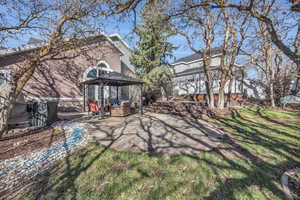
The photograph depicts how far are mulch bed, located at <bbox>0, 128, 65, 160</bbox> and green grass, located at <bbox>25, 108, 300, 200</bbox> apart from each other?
4.80 feet

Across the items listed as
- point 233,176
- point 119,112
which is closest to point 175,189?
point 233,176

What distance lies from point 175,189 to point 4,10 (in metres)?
8.16

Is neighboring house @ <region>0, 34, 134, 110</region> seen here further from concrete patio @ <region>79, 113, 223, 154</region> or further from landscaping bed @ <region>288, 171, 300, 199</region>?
landscaping bed @ <region>288, 171, 300, 199</region>

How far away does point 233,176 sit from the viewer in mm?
2668

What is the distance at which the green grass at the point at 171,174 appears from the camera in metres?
2.26

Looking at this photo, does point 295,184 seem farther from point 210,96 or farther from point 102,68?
point 102,68

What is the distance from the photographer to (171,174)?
2730 mm

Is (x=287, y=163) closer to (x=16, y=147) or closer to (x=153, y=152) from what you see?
(x=153, y=152)

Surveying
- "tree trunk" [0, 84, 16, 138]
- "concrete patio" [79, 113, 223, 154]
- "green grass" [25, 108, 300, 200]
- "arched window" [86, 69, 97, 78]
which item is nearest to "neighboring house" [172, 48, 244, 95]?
"arched window" [86, 69, 97, 78]

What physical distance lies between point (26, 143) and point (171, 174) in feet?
14.9

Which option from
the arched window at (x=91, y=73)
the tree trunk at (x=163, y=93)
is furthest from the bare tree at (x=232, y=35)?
the arched window at (x=91, y=73)

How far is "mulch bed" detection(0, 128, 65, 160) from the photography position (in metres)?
3.72

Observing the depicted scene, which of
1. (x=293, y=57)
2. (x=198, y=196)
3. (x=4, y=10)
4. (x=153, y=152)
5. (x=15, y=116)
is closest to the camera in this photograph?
(x=198, y=196)

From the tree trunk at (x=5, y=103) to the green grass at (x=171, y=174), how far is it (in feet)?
9.86
